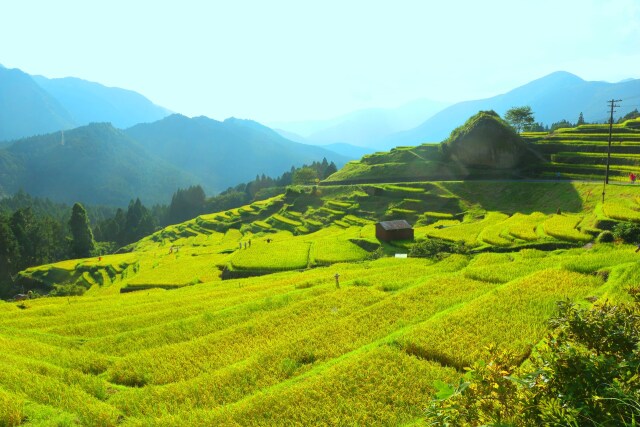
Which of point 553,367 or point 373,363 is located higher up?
point 553,367

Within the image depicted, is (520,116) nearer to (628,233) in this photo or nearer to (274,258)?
(628,233)

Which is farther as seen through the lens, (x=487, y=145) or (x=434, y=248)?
(x=487, y=145)

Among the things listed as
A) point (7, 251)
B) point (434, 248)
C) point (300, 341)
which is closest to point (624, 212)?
point (434, 248)

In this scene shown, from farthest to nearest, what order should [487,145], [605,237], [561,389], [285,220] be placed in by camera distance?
[285,220], [487,145], [605,237], [561,389]

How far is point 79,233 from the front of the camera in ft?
287

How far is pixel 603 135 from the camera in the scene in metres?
75.2

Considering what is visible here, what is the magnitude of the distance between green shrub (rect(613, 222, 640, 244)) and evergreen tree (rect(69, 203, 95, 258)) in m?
97.9

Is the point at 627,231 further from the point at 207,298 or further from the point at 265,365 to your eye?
the point at 207,298

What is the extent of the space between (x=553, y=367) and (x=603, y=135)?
9041 cm

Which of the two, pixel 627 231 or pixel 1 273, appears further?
pixel 1 273

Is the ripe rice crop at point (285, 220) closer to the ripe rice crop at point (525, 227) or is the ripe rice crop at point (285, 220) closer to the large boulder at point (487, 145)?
the large boulder at point (487, 145)

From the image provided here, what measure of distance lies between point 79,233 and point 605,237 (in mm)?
99602

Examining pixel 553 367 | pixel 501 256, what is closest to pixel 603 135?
pixel 501 256

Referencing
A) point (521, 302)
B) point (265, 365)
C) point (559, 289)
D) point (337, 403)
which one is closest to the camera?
point (337, 403)
